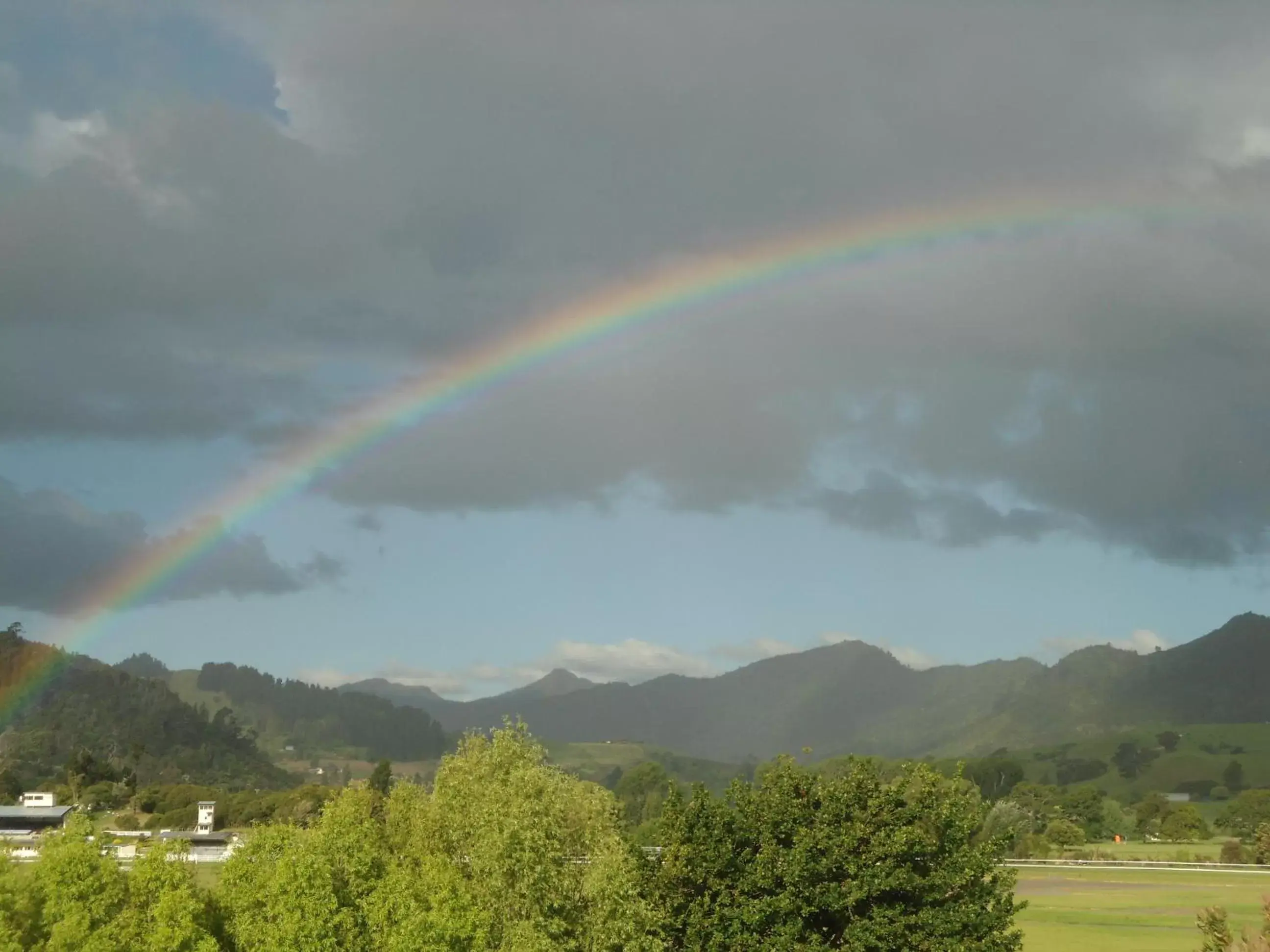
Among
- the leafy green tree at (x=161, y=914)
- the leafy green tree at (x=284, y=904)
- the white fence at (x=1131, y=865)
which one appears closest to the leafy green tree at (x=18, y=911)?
the leafy green tree at (x=161, y=914)

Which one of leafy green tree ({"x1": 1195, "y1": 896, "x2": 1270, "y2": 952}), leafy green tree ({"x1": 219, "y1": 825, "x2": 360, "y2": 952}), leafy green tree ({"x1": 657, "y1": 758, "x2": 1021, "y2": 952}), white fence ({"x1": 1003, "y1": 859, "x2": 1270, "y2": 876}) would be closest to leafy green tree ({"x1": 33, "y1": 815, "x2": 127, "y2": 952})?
leafy green tree ({"x1": 219, "y1": 825, "x2": 360, "y2": 952})

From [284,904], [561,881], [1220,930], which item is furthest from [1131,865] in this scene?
[1220,930]

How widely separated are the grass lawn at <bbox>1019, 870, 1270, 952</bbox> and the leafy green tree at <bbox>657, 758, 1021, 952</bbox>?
119ft

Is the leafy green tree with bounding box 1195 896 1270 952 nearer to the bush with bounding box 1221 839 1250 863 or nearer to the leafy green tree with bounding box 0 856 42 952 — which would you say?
the leafy green tree with bounding box 0 856 42 952

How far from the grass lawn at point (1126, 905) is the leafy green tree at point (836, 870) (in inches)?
1430

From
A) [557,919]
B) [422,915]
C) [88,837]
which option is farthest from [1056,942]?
[88,837]

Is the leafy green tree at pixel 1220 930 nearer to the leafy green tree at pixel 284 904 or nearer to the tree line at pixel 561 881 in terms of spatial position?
the tree line at pixel 561 881

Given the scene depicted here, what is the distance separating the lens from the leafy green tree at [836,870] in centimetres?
6297

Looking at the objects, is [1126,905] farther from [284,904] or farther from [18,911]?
[18,911]

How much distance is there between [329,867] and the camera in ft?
205

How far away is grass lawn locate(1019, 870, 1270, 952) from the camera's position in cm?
10106

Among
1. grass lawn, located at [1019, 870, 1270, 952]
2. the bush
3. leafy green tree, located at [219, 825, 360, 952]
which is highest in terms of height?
leafy green tree, located at [219, 825, 360, 952]

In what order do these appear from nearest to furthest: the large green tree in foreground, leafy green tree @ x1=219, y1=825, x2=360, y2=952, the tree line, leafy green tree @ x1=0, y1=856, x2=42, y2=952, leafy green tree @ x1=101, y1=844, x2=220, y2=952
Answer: leafy green tree @ x1=0, y1=856, x2=42, y2=952 < leafy green tree @ x1=101, y1=844, x2=220, y2=952 < leafy green tree @ x1=219, y1=825, x2=360, y2=952 < the tree line < the large green tree in foreground

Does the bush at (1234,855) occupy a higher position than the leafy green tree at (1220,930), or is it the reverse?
the leafy green tree at (1220,930)
